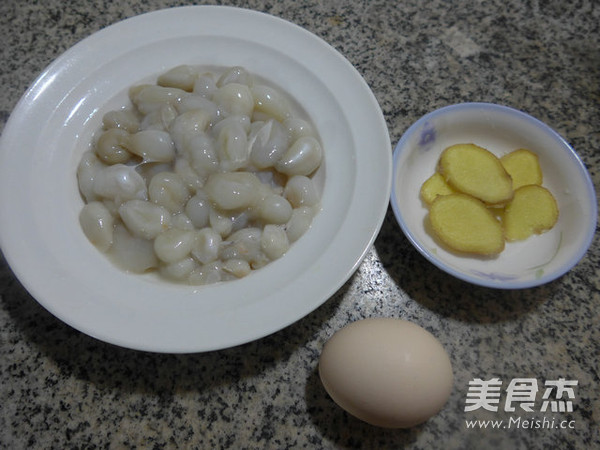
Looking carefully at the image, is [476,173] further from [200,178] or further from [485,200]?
[200,178]

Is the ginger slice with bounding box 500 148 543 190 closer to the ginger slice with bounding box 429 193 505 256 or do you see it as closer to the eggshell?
the ginger slice with bounding box 429 193 505 256

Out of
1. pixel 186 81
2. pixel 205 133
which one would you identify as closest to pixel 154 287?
pixel 205 133

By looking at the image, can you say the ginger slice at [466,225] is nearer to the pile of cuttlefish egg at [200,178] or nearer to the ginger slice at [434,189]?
the ginger slice at [434,189]

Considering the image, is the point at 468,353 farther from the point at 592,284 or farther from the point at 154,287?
the point at 154,287

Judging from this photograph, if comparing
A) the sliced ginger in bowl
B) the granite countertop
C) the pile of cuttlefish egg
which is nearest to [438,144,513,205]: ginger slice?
the sliced ginger in bowl

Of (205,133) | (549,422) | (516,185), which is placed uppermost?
(205,133)

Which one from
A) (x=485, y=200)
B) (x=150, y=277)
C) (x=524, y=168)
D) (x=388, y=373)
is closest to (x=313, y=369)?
(x=388, y=373)
